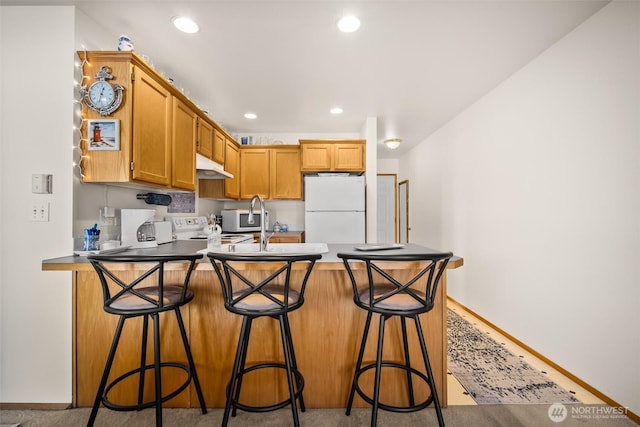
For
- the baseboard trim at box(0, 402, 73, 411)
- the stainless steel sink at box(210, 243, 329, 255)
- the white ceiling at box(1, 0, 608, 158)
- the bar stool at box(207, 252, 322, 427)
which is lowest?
the baseboard trim at box(0, 402, 73, 411)

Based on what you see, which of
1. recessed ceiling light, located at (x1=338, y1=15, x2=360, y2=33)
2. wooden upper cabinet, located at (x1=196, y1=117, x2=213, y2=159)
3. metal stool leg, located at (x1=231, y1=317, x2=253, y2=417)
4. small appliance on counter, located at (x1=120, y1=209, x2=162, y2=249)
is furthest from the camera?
wooden upper cabinet, located at (x1=196, y1=117, x2=213, y2=159)

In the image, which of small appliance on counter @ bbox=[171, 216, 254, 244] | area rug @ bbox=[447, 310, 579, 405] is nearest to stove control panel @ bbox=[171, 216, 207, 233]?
small appliance on counter @ bbox=[171, 216, 254, 244]

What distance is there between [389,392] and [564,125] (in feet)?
7.49

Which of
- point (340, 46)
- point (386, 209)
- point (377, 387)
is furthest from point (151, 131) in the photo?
point (386, 209)

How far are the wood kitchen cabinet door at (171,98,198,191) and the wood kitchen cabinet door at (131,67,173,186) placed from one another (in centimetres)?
8

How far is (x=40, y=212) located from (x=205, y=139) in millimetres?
1616

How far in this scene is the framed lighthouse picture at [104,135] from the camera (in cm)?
181

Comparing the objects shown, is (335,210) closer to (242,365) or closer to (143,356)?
(242,365)

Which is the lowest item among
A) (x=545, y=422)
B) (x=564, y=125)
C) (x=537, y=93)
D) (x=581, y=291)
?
(x=545, y=422)

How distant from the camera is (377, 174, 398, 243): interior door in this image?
261 inches

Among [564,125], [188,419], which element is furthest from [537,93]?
[188,419]

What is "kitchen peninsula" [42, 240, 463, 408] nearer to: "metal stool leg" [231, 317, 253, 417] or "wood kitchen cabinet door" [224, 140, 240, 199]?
"metal stool leg" [231, 317, 253, 417]

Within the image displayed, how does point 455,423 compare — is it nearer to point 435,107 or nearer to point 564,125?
point 564,125

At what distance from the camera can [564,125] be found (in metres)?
2.15
